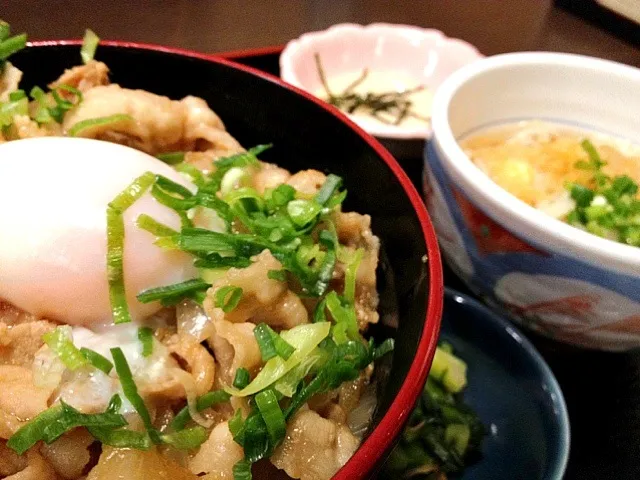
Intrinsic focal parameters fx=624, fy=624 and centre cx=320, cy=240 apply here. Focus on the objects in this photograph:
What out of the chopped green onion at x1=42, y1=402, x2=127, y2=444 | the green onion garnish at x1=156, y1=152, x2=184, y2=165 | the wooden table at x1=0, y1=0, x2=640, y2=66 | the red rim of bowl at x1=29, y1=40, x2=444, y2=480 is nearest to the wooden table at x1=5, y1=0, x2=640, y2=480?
the wooden table at x1=0, y1=0, x2=640, y2=66

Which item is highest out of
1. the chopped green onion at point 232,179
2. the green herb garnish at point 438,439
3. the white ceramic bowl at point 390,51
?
the chopped green onion at point 232,179

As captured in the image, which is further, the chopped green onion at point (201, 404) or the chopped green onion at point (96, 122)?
the chopped green onion at point (96, 122)

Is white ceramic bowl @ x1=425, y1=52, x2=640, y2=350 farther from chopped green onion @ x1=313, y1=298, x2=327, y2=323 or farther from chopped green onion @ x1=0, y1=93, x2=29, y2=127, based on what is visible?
chopped green onion @ x1=0, y1=93, x2=29, y2=127

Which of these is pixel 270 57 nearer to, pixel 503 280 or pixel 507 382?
pixel 503 280

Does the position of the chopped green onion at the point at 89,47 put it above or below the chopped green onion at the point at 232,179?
above

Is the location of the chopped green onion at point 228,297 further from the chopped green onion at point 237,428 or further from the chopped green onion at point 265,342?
the chopped green onion at point 237,428

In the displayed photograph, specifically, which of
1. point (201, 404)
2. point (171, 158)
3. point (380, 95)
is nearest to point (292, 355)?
point (201, 404)

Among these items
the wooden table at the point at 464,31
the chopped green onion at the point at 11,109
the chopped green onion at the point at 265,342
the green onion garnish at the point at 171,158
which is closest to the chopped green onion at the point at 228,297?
the chopped green onion at the point at 265,342
